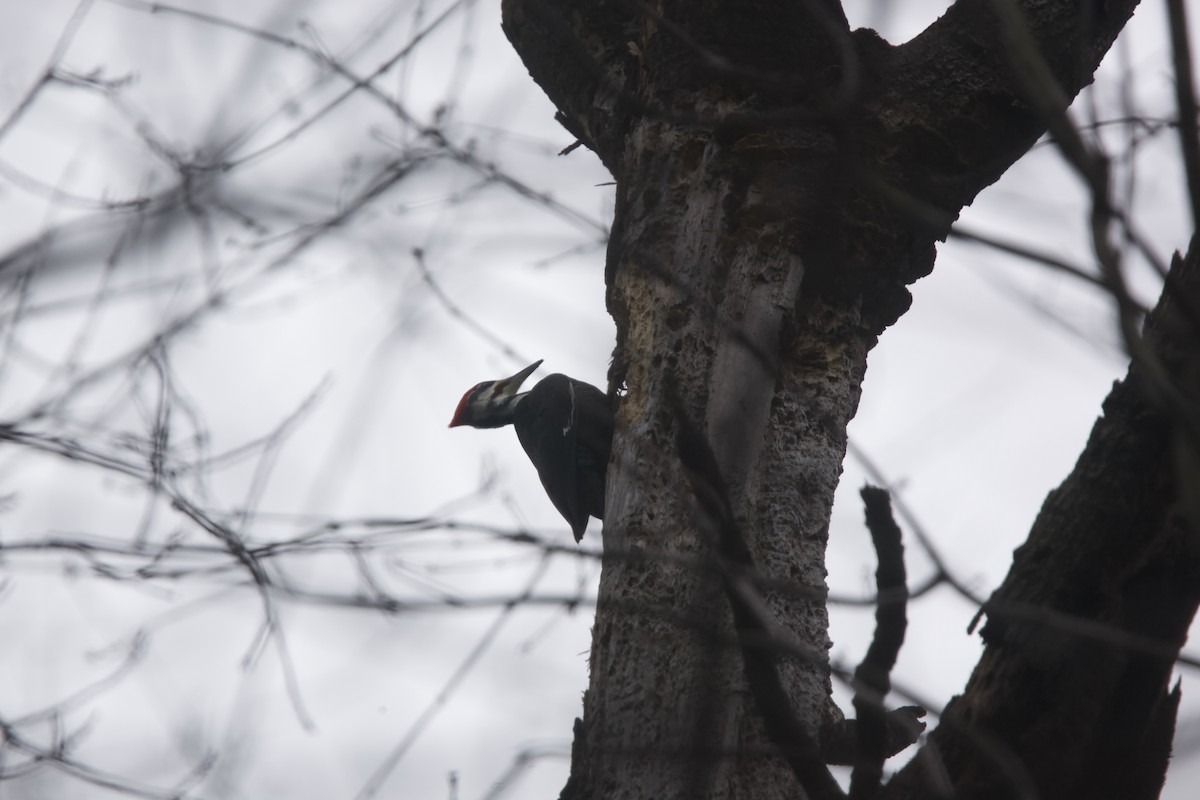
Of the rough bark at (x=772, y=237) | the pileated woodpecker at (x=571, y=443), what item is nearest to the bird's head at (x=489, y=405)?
the pileated woodpecker at (x=571, y=443)

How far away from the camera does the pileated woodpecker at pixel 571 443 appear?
502cm

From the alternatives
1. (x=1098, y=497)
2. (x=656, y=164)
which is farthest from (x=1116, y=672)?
(x=656, y=164)

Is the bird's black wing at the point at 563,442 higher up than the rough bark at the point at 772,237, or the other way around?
the bird's black wing at the point at 563,442

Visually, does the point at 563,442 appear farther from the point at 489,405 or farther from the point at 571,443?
the point at 489,405

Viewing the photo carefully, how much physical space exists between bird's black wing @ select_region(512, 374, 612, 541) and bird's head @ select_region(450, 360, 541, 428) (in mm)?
811

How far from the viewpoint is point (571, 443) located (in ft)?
16.4

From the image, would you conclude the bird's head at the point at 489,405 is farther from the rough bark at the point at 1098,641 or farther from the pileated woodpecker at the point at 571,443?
the rough bark at the point at 1098,641

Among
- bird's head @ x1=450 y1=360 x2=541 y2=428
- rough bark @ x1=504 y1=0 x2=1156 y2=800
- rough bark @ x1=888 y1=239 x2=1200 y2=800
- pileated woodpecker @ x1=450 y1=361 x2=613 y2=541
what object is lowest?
rough bark @ x1=888 y1=239 x2=1200 y2=800

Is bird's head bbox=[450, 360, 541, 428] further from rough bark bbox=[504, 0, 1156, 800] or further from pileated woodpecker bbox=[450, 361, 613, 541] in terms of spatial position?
rough bark bbox=[504, 0, 1156, 800]

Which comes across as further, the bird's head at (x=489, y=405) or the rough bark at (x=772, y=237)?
the bird's head at (x=489, y=405)

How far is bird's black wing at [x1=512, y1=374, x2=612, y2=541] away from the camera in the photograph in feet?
16.4

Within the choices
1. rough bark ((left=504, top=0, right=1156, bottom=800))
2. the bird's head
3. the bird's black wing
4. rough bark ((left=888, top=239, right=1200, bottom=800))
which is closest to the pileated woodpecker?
the bird's black wing

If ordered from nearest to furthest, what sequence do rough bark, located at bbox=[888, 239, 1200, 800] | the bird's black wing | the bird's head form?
1. rough bark, located at bbox=[888, 239, 1200, 800]
2. the bird's black wing
3. the bird's head

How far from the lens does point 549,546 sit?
1793mm
